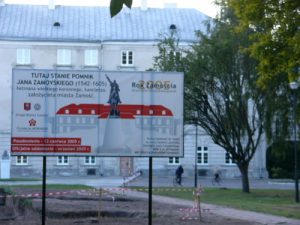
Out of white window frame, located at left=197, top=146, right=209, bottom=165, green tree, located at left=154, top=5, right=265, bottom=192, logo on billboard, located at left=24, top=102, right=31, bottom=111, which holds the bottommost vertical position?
white window frame, located at left=197, top=146, right=209, bottom=165

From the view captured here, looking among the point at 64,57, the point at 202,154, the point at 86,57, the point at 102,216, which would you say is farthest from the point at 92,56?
the point at 102,216

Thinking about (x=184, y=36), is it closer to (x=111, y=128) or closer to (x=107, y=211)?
(x=107, y=211)

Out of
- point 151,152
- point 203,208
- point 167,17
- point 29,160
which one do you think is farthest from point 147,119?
point 167,17

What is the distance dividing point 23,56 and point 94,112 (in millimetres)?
58595

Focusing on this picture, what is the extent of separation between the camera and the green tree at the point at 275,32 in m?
24.8

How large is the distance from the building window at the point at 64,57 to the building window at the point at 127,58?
17.1ft

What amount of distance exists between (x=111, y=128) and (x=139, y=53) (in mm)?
58738

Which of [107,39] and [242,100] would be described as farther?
[107,39]

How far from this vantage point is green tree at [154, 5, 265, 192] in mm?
43969

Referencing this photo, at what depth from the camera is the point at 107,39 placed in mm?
73188

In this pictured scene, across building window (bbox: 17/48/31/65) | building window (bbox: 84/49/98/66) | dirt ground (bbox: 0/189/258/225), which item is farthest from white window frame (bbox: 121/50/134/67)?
dirt ground (bbox: 0/189/258/225)

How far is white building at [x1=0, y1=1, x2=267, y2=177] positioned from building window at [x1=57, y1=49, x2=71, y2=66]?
0.10 meters

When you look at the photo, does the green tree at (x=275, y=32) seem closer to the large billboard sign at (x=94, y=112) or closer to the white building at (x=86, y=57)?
the large billboard sign at (x=94, y=112)

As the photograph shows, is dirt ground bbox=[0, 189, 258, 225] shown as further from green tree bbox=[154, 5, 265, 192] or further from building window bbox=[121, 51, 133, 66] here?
building window bbox=[121, 51, 133, 66]
